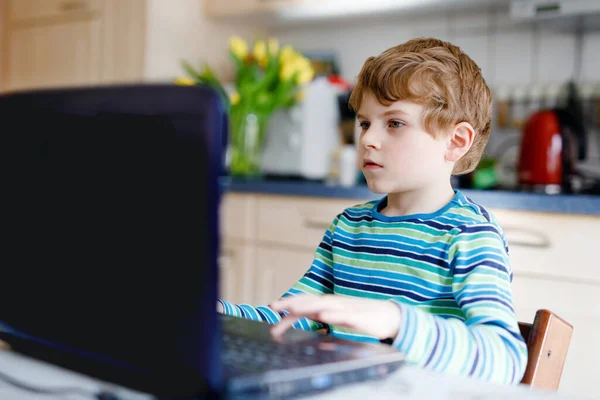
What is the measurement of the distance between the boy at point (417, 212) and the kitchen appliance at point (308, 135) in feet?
5.18

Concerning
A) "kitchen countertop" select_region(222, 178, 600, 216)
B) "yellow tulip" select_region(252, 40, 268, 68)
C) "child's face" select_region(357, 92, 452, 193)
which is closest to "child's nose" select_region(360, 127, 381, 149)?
"child's face" select_region(357, 92, 452, 193)

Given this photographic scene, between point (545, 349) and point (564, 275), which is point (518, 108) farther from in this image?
point (545, 349)

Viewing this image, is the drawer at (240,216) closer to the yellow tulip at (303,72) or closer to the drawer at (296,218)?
the drawer at (296,218)

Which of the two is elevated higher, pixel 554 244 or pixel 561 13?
pixel 561 13

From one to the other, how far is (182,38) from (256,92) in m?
0.50

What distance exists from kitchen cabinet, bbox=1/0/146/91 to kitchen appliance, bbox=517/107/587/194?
1.51 m

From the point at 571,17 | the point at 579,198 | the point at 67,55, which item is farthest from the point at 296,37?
the point at 579,198

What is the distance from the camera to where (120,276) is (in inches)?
17.6

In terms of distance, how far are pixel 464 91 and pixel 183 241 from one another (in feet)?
1.84

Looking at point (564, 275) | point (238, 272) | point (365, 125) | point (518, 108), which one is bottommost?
point (238, 272)

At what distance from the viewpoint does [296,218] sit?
87.1 inches

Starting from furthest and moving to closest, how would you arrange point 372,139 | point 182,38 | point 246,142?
point 182,38
point 246,142
point 372,139

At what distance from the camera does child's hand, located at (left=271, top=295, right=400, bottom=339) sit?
Answer: 55cm

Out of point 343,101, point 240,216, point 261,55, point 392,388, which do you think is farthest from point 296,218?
point 392,388
